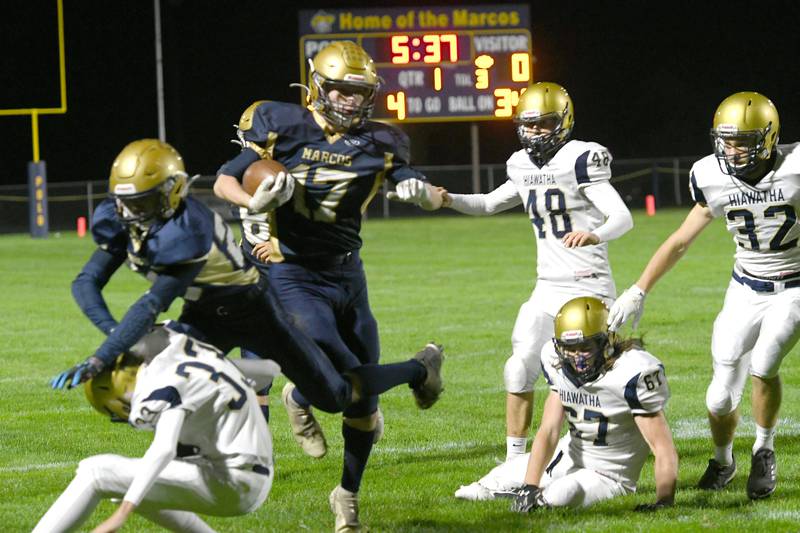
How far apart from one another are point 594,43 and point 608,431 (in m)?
40.6

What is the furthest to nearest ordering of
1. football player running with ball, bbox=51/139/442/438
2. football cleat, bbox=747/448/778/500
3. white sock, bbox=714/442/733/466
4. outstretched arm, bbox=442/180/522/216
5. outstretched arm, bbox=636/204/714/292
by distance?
outstretched arm, bbox=442/180/522/216
outstretched arm, bbox=636/204/714/292
white sock, bbox=714/442/733/466
football cleat, bbox=747/448/778/500
football player running with ball, bbox=51/139/442/438

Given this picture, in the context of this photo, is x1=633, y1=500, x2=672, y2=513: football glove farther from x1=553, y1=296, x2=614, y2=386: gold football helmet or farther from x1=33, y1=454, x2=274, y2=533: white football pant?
x1=33, y1=454, x2=274, y2=533: white football pant

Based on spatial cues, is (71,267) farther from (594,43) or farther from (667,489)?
(594,43)

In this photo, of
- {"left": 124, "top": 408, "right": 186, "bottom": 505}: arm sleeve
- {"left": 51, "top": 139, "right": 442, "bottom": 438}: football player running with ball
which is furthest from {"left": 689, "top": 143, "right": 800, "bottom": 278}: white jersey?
{"left": 124, "top": 408, "right": 186, "bottom": 505}: arm sleeve

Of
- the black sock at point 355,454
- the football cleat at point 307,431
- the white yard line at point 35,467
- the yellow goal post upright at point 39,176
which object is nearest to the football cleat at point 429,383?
the black sock at point 355,454

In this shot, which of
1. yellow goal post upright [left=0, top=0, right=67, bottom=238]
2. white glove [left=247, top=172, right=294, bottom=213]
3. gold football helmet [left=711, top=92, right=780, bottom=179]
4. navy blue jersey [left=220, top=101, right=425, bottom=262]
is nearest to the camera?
white glove [left=247, top=172, right=294, bottom=213]

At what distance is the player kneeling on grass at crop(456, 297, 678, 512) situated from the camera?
505 cm

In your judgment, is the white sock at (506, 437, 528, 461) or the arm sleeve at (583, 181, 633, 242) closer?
the arm sleeve at (583, 181, 633, 242)

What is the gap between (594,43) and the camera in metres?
44.7

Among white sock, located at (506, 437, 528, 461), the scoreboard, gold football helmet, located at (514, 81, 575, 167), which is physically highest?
the scoreboard

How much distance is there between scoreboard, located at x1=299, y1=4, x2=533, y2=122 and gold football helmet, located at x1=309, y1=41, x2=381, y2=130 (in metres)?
19.4

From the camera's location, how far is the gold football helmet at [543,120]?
6023mm

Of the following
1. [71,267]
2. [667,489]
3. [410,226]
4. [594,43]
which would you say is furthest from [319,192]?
[594,43]

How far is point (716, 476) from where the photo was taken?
5574 mm
